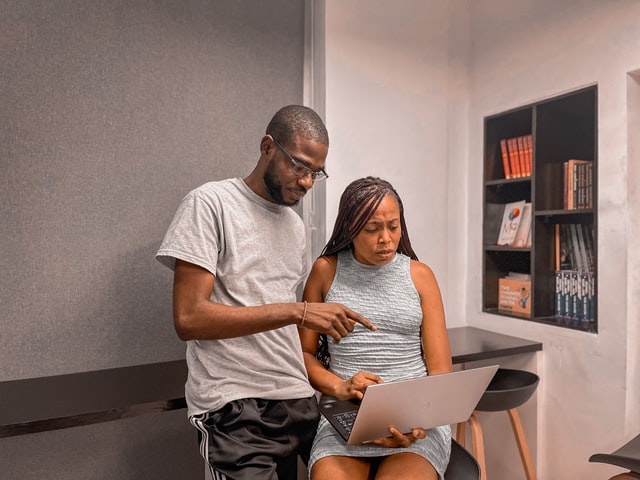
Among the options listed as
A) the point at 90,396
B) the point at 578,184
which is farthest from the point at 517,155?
the point at 90,396

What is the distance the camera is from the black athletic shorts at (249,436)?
4.47 feet

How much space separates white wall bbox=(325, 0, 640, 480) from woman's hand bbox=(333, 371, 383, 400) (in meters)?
1.04

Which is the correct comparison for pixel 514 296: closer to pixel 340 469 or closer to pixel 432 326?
pixel 432 326

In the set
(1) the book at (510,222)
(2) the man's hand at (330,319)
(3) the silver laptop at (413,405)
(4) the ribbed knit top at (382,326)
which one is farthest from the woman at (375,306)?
(1) the book at (510,222)

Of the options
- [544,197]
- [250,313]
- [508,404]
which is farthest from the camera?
[544,197]

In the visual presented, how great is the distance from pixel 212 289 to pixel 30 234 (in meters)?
0.92

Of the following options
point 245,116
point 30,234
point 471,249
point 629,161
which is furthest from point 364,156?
point 30,234

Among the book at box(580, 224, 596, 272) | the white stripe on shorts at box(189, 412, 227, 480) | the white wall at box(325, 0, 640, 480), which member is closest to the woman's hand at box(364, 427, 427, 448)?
the white stripe on shorts at box(189, 412, 227, 480)

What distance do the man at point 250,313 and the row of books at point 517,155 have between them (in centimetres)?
155

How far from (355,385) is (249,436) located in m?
0.35

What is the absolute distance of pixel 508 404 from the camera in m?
2.08

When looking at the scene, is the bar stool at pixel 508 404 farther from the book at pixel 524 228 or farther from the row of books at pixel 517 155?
the row of books at pixel 517 155

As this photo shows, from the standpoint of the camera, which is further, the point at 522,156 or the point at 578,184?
the point at 522,156

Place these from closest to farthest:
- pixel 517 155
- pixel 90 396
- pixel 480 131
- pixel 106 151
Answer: pixel 90 396
pixel 106 151
pixel 517 155
pixel 480 131
